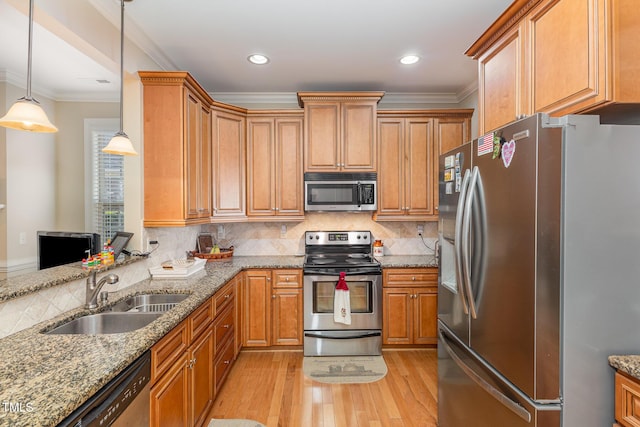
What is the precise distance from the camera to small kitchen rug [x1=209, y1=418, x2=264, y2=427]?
2.09 metres

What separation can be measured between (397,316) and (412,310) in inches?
6.4

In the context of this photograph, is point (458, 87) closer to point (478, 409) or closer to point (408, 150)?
point (408, 150)

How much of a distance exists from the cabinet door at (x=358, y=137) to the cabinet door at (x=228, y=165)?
3.53ft

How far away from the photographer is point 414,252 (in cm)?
370

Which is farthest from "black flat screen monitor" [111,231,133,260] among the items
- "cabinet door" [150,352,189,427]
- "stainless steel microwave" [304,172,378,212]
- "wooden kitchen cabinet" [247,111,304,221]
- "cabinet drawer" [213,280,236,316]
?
"stainless steel microwave" [304,172,378,212]

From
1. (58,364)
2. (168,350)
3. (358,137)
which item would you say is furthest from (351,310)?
(58,364)

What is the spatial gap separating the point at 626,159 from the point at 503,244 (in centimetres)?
51

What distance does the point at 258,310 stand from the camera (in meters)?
3.12

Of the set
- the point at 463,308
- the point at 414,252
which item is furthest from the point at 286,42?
the point at 414,252

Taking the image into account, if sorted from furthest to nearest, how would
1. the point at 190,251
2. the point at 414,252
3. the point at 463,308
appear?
1. the point at 414,252
2. the point at 190,251
3. the point at 463,308

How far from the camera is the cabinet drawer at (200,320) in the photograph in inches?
72.2

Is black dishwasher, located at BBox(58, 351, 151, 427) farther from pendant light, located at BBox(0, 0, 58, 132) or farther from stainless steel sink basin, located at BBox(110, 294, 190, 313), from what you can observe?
pendant light, located at BBox(0, 0, 58, 132)

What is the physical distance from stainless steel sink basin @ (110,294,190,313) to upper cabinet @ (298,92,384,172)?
1.81 m

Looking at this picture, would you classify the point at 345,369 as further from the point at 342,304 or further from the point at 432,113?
the point at 432,113
